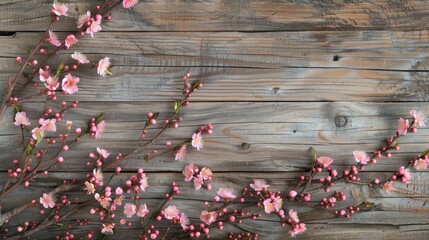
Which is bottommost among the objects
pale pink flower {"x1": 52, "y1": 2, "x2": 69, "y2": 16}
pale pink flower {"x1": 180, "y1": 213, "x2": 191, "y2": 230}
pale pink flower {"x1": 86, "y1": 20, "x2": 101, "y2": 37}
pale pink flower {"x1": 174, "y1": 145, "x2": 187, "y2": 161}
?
pale pink flower {"x1": 180, "y1": 213, "x2": 191, "y2": 230}

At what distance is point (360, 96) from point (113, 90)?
2.81 feet

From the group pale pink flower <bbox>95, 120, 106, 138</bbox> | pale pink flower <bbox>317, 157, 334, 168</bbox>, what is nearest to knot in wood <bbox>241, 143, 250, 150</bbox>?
pale pink flower <bbox>317, 157, 334, 168</bbox>

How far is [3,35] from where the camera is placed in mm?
1605

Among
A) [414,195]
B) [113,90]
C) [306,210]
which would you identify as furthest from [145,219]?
[414,195]

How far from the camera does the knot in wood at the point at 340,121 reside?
1638 millimetres

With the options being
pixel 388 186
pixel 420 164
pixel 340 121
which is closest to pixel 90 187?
pixel 340 121

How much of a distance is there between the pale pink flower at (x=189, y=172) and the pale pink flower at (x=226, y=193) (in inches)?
4.4

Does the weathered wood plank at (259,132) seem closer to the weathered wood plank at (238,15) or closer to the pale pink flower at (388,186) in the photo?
the pale pink flower at (388,186)

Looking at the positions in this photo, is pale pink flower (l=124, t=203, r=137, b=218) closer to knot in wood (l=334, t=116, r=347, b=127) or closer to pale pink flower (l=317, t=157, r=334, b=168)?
pale pink flower (l=317, t=157, r=334, b=168)

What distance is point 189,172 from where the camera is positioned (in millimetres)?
1631

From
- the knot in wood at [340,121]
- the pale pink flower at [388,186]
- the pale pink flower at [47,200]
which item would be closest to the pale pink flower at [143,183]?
the pale pink flower at [47,200]

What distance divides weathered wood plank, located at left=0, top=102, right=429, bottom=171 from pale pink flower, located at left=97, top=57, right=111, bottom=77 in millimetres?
116

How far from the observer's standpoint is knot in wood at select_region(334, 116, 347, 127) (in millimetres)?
1638

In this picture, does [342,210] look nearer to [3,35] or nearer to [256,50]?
[256,50]
